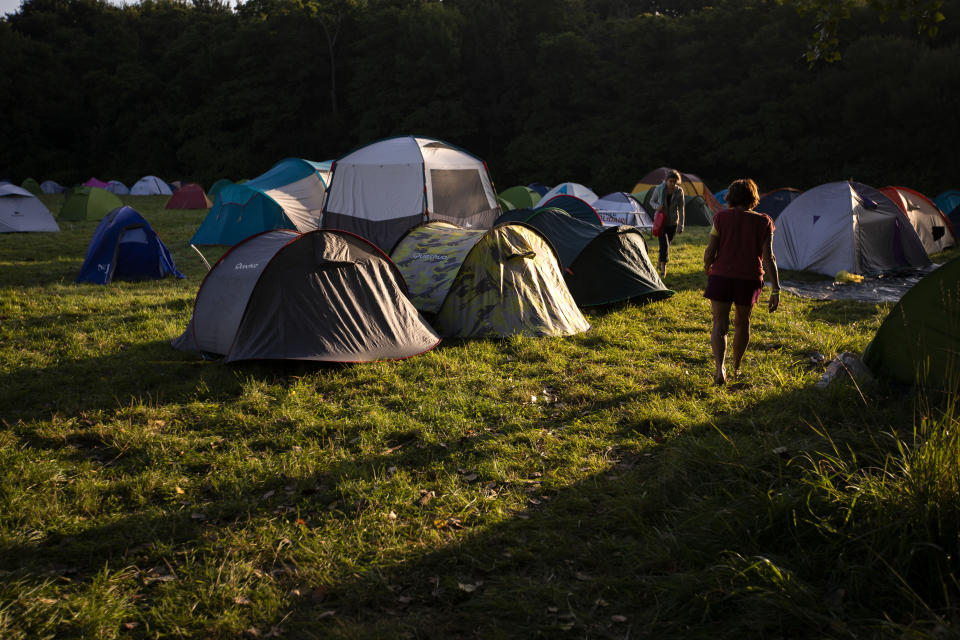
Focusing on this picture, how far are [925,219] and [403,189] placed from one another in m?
11.3

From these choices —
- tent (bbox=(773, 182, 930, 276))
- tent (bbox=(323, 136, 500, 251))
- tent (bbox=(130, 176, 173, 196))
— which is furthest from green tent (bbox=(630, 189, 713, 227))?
tent (bbox=(130, 176, 173, 196))

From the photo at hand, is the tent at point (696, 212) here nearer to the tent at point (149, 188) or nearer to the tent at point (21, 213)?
the tent at point (21, 213)

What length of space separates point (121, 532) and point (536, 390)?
10.5 feet

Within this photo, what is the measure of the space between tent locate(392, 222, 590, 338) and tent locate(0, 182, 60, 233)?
48.2ft

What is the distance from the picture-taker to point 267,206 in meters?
14.3

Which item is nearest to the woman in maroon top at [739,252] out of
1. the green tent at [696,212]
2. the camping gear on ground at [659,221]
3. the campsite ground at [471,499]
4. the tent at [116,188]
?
the campsite ground at [471,499]

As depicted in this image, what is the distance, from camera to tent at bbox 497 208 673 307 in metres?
8.38

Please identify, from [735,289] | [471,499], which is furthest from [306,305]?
[735,289]

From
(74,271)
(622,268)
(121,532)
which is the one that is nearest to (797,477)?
(121,532)

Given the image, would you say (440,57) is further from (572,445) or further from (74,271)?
(572,445)

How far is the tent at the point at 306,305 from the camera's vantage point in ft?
19.0

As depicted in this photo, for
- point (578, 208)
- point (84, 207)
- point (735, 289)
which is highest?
point (84, 207)

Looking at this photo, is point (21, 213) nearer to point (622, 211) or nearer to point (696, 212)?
point (622, 211)

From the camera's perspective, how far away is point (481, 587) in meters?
2.90
